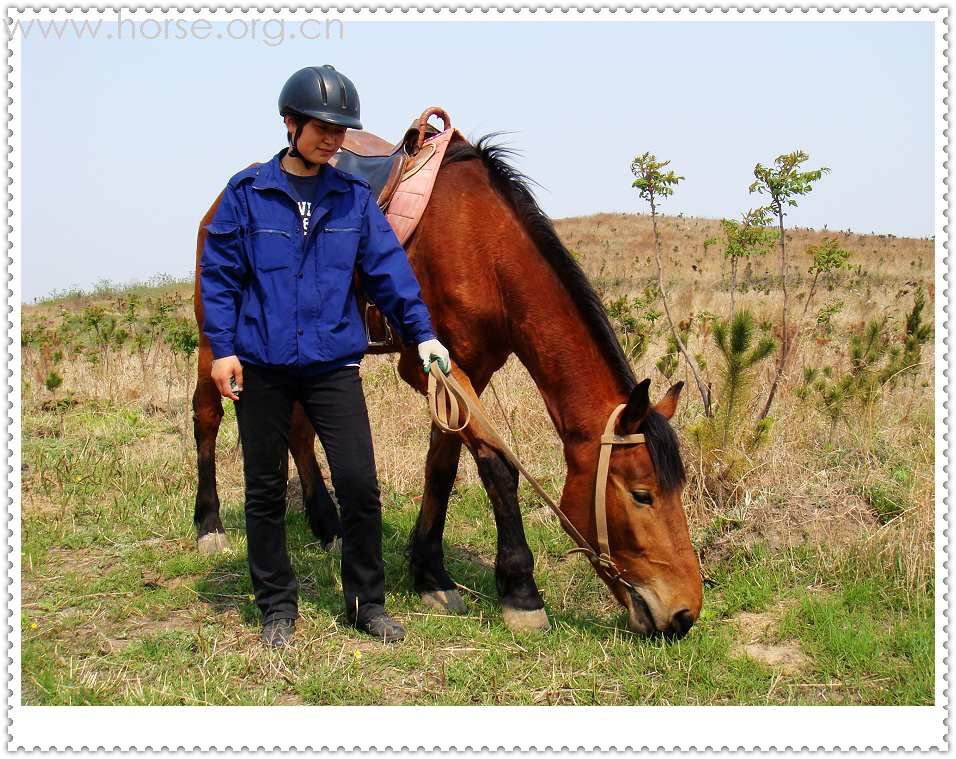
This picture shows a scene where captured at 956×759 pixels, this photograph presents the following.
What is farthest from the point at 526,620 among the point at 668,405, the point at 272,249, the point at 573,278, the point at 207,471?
the point at 207,471

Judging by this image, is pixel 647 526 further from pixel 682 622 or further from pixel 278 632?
pixel 278 632

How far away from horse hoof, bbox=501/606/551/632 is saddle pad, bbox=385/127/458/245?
190 cm

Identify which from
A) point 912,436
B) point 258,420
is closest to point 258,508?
point 258,420

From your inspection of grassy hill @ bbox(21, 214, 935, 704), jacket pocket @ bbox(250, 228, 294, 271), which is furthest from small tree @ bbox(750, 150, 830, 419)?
jacket pocket @ bbox(250, 228, 294, 271)

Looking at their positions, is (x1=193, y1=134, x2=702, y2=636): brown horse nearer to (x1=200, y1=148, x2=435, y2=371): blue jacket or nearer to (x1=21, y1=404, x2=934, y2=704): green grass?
(x1=21, y1=404, x2=934, y2=704): green grass

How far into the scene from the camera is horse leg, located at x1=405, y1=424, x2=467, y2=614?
13.3ft

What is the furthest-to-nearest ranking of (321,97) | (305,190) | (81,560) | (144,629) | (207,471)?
(207,471)
(81,560)
(144,629)
(305,190)
(321,97)

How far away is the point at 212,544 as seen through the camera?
4.77 meters

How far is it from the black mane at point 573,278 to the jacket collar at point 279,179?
2.75 ft

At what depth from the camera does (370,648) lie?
350cm

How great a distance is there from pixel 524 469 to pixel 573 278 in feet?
3.00

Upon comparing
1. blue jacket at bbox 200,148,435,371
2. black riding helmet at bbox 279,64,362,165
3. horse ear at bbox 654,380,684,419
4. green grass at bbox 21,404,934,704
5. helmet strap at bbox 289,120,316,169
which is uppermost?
black riding helmet at bbox 279,64,362,165

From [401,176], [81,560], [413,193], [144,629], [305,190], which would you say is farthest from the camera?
[81,560]

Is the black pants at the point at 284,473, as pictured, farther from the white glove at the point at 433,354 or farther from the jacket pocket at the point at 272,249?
the jacket pocket at the point at 272,249
